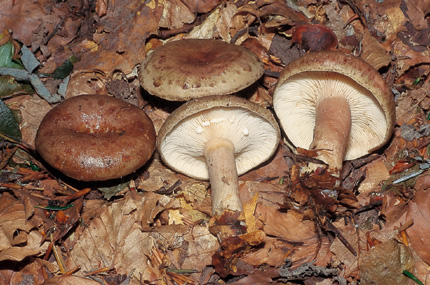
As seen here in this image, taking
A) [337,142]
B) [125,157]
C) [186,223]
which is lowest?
[186,223]

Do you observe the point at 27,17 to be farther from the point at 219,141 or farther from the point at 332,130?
→ the point at 332,130

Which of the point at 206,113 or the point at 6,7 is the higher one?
the point at 6,7

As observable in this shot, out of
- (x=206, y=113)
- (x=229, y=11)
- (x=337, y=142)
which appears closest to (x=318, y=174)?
(x=337, y=142)

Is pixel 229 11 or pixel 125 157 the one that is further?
pixel 229 11

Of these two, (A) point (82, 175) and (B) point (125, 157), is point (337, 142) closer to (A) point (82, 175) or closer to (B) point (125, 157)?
(B) point (125, 157)

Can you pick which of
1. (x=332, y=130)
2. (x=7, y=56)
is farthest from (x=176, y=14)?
(x=332, y=130)

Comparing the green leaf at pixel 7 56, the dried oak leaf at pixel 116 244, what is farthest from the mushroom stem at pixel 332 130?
the green leaf at pixel 7 56

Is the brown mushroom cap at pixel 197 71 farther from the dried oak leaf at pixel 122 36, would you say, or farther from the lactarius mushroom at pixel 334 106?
the dried oak leaf at pixel 122 36
